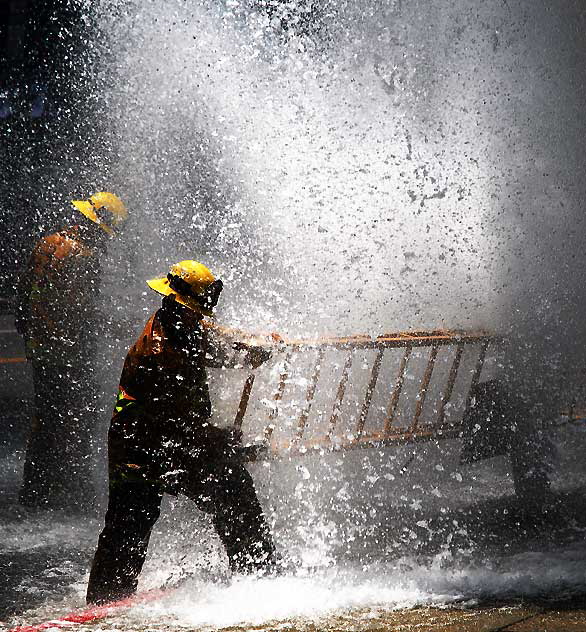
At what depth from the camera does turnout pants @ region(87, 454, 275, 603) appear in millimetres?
3539

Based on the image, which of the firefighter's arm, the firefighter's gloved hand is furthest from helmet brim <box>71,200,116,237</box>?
the firefighter's gloved hand

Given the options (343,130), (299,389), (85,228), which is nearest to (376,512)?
(299,389)

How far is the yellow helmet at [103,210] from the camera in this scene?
550 cm

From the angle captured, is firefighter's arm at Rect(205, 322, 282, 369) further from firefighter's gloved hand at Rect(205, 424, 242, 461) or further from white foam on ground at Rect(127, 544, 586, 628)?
white foam on ground at Rect(127, 544, 586, 628)

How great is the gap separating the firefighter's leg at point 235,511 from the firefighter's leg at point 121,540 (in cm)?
25

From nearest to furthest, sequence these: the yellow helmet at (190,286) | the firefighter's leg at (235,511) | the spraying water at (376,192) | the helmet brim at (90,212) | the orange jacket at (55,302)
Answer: the yellow helmet at (190,286), the firefighter's leg at (235,511), the orange jacket at (55,302), the helmet brim at (90,212), the spraying water at (376,192)

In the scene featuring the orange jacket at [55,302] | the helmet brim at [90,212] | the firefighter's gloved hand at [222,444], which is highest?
the helmet brim at [90,212]

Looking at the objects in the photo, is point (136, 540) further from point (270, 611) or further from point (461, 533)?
point (461, 533)

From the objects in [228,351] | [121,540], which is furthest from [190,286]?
[121,540]

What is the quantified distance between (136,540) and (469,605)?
154cm

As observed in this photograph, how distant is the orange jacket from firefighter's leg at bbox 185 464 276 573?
1.90m

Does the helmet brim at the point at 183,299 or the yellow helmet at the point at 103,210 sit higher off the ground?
the yellow helmet at the point at 103,210

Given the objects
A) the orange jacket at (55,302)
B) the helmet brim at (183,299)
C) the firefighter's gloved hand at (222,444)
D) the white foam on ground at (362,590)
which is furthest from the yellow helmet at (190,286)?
the orange jacket at (55,302)

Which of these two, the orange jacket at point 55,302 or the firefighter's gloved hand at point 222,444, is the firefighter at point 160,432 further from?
the orange jacket at point 55,302
